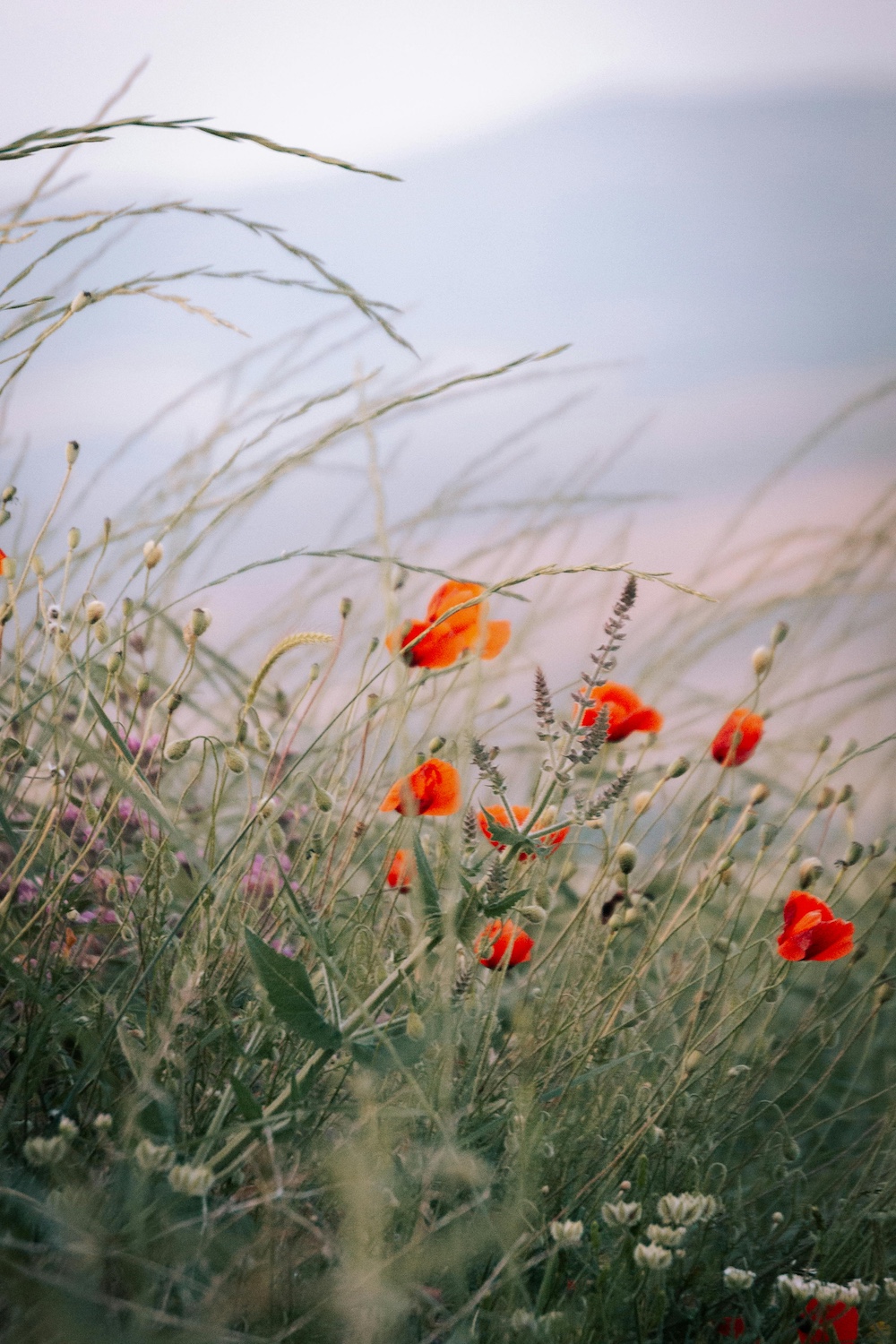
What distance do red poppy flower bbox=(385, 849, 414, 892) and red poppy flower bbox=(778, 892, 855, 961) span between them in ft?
0.95

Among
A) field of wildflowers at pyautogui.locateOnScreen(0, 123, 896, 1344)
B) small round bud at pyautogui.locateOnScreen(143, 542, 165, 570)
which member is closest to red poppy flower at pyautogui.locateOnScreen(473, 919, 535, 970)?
field of wildflowers at pyautogui.locateOnScreen(0, 123, 896, 1344)

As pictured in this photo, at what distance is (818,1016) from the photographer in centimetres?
102

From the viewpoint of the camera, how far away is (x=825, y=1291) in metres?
0.65

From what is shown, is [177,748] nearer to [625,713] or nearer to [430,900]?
[430,900]

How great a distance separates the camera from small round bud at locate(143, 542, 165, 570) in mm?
785

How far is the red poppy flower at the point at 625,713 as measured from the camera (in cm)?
83

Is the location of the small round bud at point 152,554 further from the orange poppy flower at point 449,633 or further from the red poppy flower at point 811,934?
the red poppy flower at point 811,934

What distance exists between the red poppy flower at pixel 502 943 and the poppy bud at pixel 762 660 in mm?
281

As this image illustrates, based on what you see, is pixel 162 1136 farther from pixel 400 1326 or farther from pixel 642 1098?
pixel 642 1098

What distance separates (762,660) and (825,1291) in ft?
1.44

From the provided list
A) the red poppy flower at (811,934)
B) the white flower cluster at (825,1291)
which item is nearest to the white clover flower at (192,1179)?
the white flower cluster at (825,1291)

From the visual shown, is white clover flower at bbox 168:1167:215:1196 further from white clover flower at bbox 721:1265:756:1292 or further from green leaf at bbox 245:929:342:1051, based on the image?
white clover flower at bbox 721:1265:756:1292

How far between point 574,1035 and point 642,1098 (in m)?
0.07

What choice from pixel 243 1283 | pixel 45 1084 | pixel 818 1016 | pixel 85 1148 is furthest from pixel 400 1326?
pixel 818 1016
